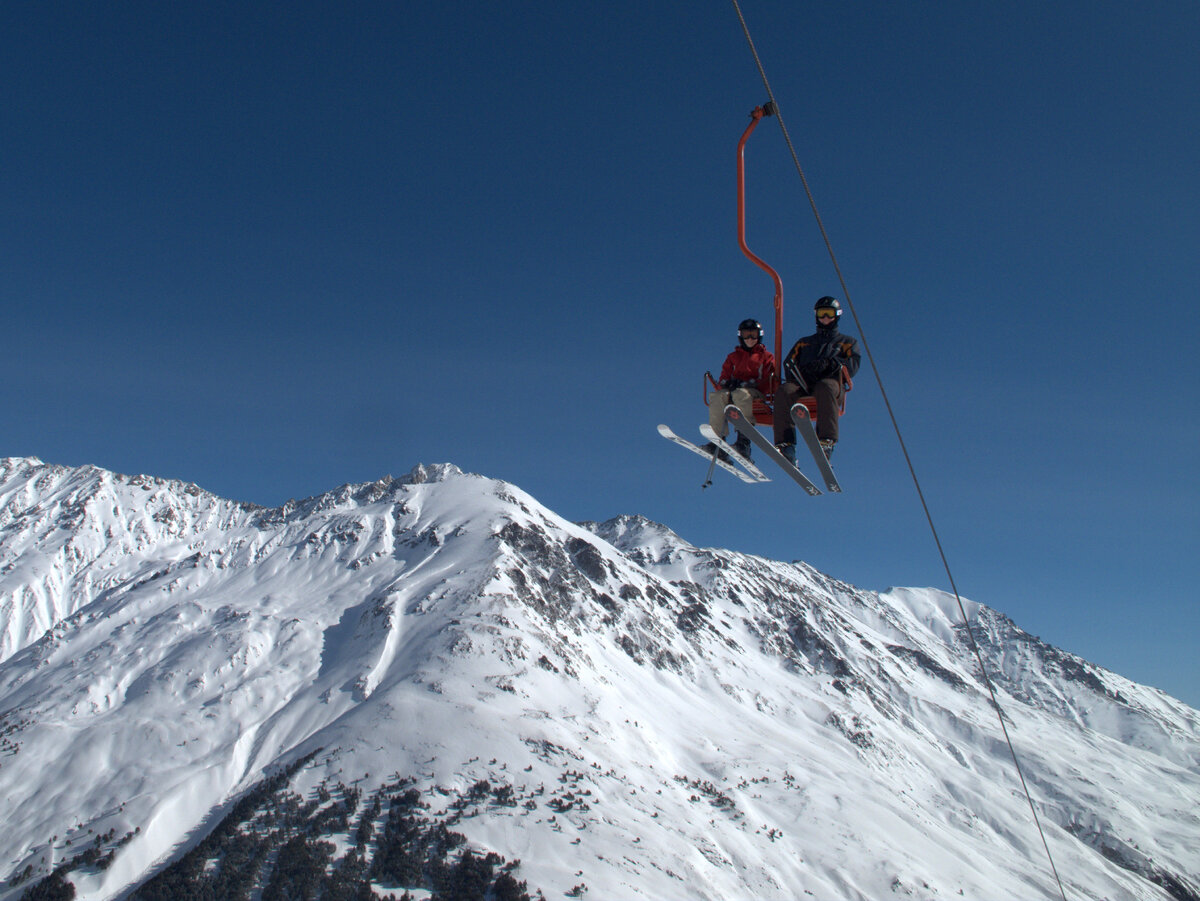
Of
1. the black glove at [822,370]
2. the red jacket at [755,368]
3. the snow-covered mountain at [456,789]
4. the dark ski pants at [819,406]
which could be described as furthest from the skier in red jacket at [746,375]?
the snow-covered mountain at [456,789]

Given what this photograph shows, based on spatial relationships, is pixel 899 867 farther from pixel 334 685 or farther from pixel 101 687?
pixel 101 687

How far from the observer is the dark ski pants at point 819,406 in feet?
49.7

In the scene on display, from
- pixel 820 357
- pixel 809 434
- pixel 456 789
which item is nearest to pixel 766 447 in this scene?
pixel 809 434

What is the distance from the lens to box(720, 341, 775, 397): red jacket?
54.8 feet

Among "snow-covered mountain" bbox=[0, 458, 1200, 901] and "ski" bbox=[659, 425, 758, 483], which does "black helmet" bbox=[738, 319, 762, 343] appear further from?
"snow-covered mountain" bbox=[0, 458, 1200, 901]

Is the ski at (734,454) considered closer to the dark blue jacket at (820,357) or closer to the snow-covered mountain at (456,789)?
the dark blue jacket at (820,357)

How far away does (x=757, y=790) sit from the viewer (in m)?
153

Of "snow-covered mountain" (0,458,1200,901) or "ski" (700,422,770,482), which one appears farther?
"snow-covered mountain" (0,458,1200,901)

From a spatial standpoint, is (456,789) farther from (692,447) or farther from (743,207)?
(743,207)

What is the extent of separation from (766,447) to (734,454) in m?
1.49

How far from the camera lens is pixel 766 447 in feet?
52.0

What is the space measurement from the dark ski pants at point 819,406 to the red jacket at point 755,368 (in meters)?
0.78

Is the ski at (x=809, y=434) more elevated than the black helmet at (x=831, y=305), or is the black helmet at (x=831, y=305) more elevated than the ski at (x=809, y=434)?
the black helmet at (x=831, y=305)

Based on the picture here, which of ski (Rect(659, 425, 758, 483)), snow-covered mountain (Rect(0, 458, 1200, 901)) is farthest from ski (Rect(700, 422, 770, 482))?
snow-covered mountain (Rect(0, 458, 1200, 901))
